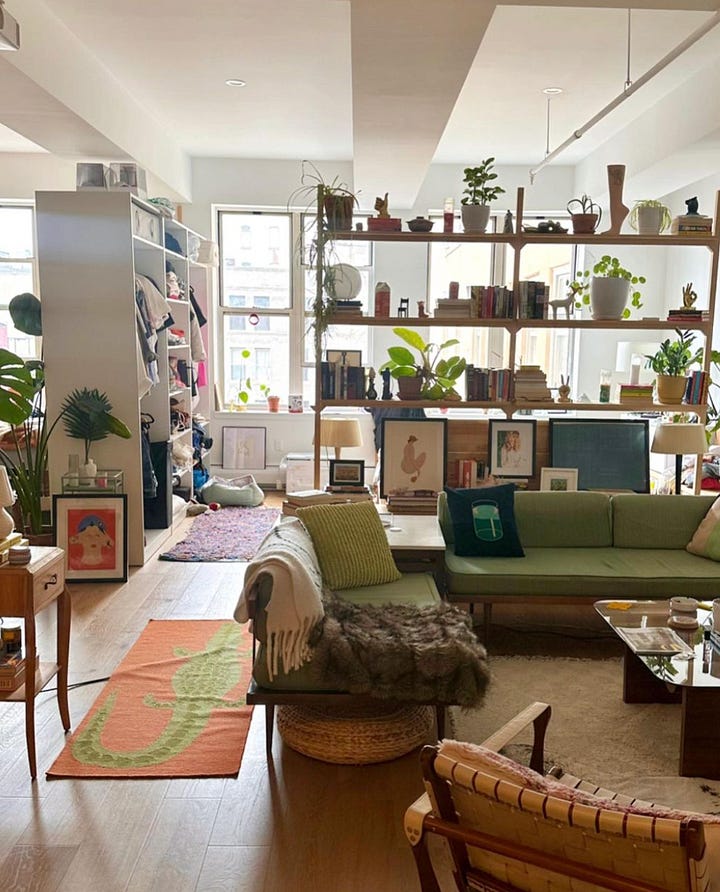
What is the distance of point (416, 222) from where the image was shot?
4.69m

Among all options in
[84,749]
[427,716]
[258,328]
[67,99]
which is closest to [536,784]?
[427,716]

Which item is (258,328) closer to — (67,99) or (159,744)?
(67,99)

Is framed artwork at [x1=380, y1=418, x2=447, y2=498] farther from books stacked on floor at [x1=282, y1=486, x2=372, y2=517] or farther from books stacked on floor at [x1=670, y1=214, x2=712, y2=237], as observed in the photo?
books stacked on floor at [x1=670, y1=214, x2=712, y2=237]

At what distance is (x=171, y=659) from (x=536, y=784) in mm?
2632

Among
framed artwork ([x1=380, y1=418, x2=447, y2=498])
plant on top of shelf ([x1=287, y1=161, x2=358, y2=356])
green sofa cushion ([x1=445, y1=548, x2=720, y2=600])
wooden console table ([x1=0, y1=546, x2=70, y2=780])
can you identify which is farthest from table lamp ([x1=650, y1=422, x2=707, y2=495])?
wooden console table ([x1=0, y1=546, x2=70, y2=780])

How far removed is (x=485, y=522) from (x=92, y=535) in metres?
2.48

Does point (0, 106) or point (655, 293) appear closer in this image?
point (0, 106)

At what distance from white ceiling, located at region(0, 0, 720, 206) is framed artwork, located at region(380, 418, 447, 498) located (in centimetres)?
179

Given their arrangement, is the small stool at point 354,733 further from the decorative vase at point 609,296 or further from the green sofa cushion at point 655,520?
the decorative vase at point 609,296

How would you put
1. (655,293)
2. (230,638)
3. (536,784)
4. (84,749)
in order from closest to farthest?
(536,784), (84,749), (230,638), (655,293)

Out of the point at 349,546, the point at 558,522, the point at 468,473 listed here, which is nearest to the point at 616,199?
the point at 468,473

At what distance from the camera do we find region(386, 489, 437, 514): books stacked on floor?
4.73m

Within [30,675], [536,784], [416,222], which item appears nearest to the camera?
A: [536,784]

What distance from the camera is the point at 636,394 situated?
4961mm
